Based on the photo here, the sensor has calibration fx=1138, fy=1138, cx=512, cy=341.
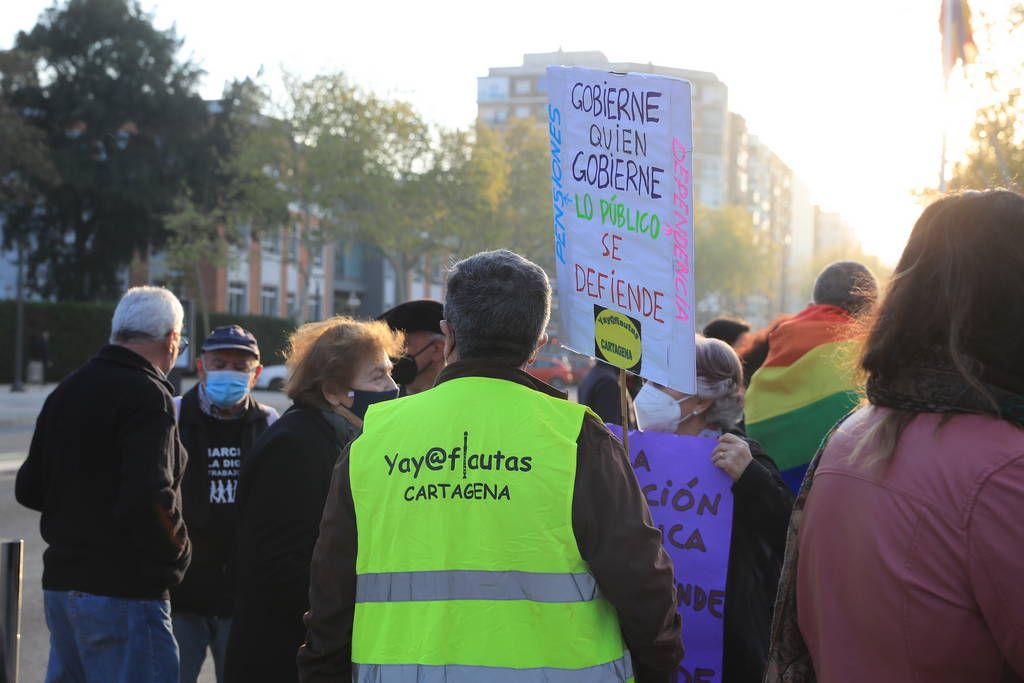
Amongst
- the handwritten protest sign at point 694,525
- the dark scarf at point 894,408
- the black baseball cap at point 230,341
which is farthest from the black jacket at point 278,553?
the dark scarf at point 894,408

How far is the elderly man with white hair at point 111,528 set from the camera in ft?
12.6

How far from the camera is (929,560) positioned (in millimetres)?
1871

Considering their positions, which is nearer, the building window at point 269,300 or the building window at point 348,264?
the building window at point 269,300

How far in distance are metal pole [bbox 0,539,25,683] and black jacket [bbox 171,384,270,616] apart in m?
1.09

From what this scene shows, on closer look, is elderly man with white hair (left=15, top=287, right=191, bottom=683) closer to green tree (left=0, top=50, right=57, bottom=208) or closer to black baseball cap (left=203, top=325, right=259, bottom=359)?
black baseball cap (left=203, top=325, right=259, bottom=359)

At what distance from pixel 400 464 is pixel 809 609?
0.89m

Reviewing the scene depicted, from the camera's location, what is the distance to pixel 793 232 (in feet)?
541

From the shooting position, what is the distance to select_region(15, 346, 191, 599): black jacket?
3.84 meters

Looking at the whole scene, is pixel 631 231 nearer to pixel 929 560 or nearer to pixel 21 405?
pixel 929 560

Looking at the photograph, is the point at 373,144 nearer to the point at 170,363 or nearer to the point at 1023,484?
the point at 170,363

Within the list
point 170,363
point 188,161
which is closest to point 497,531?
point 170,363

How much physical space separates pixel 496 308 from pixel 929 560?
42.8 inches

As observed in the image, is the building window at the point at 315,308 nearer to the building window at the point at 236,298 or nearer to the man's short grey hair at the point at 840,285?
the building window at the point at 236,298

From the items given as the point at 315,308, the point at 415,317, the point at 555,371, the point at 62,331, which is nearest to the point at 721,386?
the point at 415,317
